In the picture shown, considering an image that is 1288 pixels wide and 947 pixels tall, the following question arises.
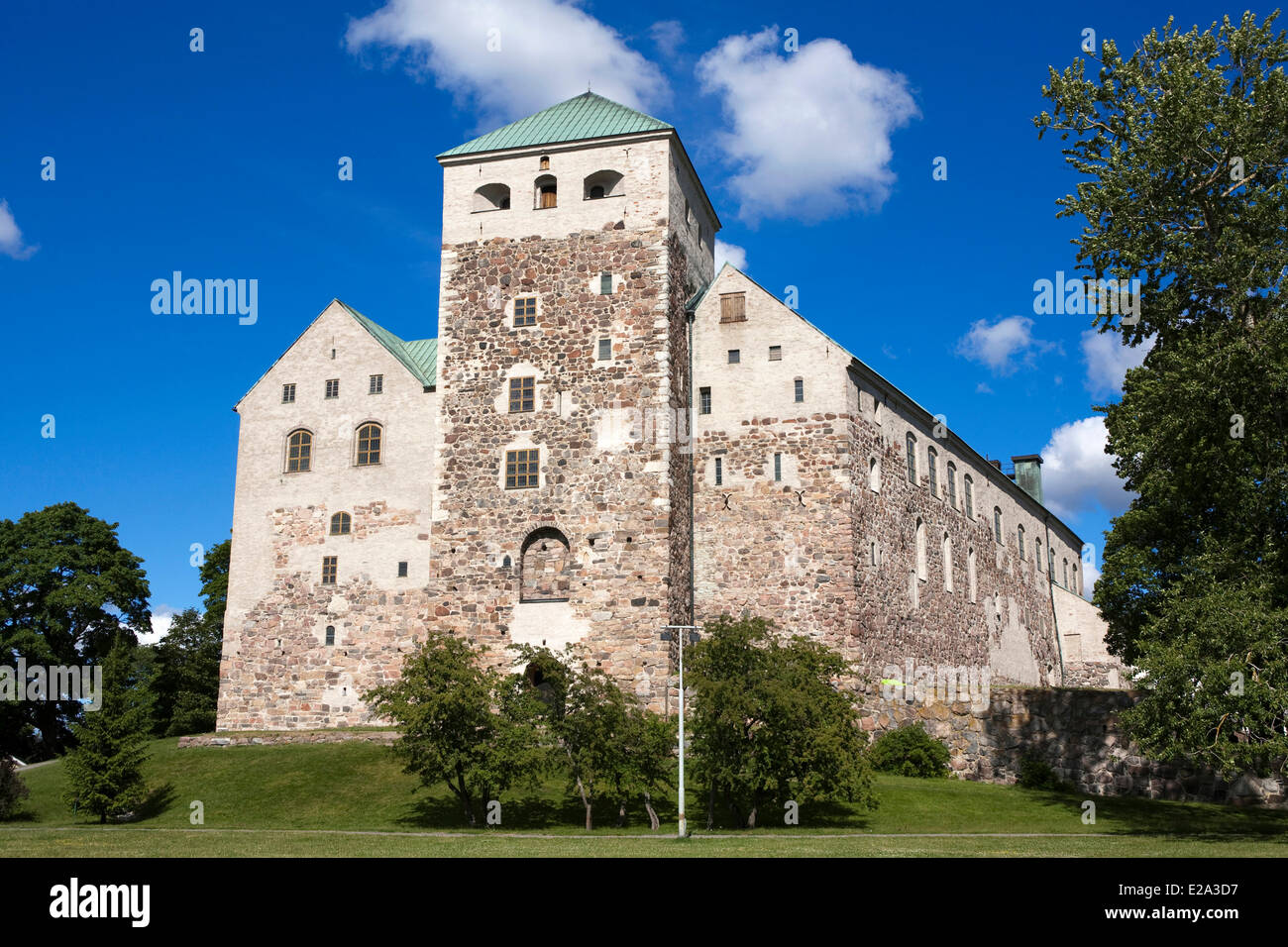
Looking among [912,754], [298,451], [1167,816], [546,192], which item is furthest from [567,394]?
[1167,816]

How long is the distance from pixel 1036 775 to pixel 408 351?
29.1 m

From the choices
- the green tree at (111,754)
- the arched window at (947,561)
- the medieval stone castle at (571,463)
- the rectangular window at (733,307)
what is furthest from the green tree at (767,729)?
the arched window at (947,561)

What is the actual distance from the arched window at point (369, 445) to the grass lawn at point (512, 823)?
1099cm

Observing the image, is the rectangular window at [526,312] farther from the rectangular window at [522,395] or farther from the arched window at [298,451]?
the arched window at [298,451]

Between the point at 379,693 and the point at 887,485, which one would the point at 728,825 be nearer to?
the point at 379,693

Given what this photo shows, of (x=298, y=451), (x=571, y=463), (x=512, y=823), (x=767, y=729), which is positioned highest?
(x=298, y=451)

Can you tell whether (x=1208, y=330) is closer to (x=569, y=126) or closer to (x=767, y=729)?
(x=767, y=729)

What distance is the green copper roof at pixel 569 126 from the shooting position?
4081 centimetres

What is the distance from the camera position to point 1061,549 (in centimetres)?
6738

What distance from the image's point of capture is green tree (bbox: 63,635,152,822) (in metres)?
30.8

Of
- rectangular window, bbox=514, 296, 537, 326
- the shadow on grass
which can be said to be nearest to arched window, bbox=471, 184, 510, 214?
rectangular window, bbox=514, 296, 537, 326

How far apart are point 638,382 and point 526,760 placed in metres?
14.7

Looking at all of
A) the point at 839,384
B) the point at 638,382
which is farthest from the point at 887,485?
the point at 638,382

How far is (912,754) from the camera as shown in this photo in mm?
35500
